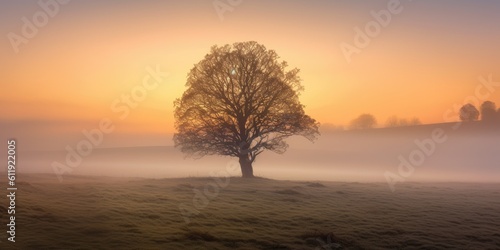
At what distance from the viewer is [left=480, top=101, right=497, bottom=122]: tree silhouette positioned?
516 feet

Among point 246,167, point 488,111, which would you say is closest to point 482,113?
point 488,111

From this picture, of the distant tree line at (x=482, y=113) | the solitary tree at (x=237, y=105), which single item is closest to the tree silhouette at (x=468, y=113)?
the distant tree line at (x=482, y=113)

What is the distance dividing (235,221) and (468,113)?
172m

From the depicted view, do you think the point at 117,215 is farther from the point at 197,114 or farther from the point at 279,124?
the point at 279,124

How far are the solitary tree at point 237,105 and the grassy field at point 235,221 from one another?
43.4 feet

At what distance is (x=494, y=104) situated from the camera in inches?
6275

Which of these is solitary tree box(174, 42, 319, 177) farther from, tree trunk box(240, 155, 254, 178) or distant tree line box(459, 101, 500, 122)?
distant tree line box(459, 101, 500, 122)

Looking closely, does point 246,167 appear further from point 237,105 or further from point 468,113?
point 468,113

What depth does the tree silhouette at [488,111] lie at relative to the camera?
15712cm

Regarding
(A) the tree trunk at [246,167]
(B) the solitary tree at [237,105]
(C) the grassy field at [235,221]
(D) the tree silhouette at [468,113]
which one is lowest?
(C) the grassy field at [235,221]

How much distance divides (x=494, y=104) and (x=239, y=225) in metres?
177

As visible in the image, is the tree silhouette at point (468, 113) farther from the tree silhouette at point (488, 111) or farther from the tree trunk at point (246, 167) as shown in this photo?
the tree trunk at point (246, 167)

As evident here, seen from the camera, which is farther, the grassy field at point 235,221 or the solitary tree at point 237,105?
the solitary tree at point 237,105

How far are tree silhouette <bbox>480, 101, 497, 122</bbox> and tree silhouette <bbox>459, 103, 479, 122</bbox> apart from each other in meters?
3.51
